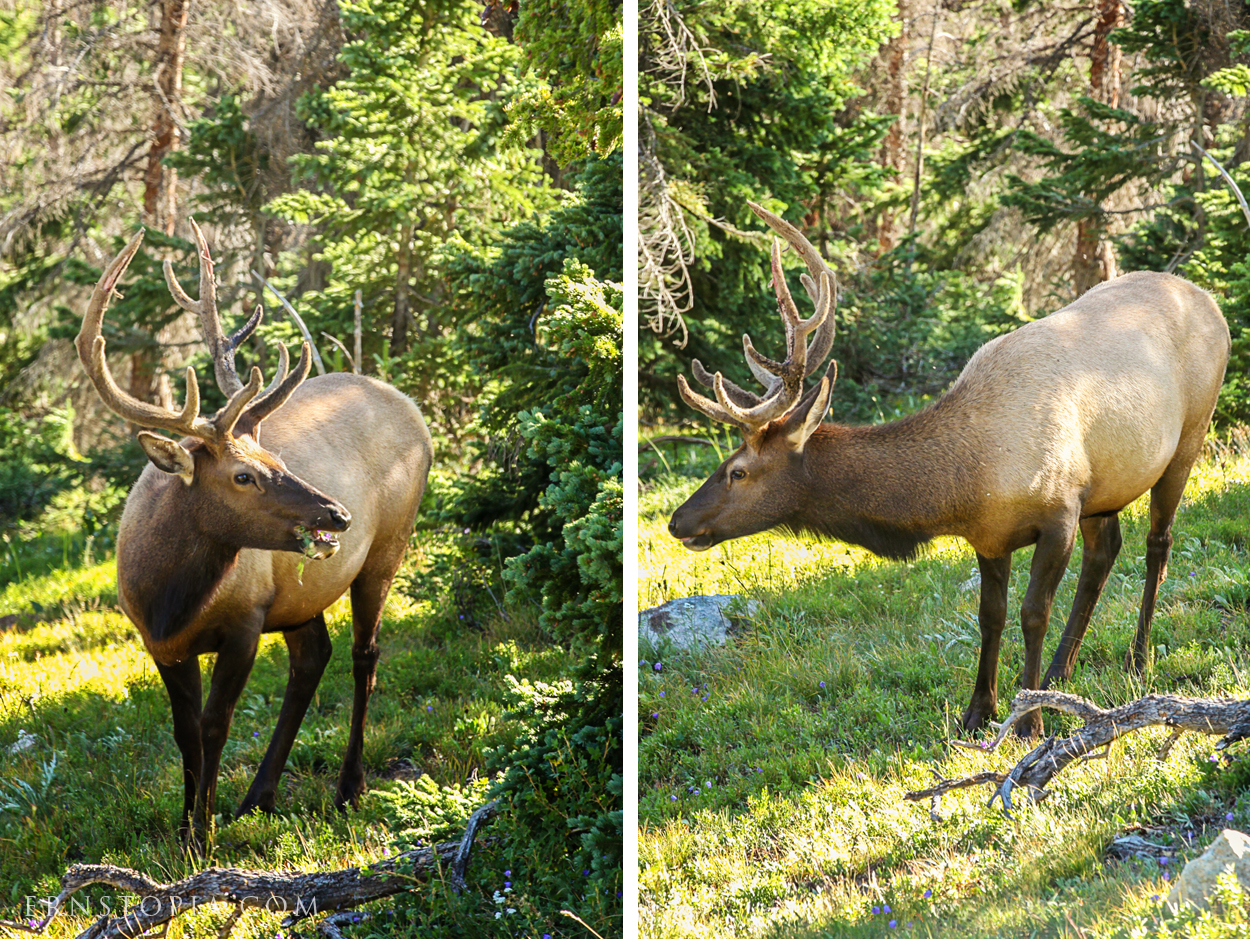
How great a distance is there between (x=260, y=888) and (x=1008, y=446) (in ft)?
7.77

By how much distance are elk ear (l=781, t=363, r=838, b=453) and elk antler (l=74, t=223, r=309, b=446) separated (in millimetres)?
1407

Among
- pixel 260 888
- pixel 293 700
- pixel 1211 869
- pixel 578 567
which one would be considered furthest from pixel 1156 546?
pixel 293 700

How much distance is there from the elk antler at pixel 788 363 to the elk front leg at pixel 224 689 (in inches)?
63.9

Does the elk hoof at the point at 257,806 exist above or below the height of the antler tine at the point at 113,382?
below

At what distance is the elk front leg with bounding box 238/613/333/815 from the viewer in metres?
3.36

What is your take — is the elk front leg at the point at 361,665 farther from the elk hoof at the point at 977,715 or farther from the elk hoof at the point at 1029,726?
the elk hoof at the point at 1029,726

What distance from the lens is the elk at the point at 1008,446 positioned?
3.13 meters

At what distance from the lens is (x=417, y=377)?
4.13 meters

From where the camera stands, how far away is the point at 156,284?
5.02m

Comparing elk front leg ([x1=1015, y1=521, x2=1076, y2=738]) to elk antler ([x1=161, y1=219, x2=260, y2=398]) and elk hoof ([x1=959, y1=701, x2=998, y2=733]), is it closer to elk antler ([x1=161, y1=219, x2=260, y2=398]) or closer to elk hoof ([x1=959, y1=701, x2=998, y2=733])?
elk hoof ([x1=959, y1=701, x2=998, y2=733])

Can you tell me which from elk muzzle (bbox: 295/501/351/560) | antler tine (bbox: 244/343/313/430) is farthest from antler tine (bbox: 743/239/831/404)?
antler tine (bbox: 244/343/313/430)

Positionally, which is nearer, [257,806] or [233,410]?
[233,410]

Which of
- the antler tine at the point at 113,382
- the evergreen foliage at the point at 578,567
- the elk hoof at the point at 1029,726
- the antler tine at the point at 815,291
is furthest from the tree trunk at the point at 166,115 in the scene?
the elk hoof at the point at 1029,726

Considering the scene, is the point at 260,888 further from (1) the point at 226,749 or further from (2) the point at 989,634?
(2) the point at 989,634
